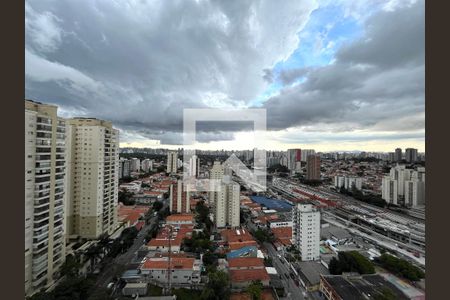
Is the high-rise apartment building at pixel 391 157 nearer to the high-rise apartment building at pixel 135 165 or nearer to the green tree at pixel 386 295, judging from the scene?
the green tree at pixel 386 295

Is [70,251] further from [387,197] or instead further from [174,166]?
[174,166]

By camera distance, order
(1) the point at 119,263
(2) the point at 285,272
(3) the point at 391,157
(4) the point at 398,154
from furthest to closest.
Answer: (3) the point at 391,157, (4) the point at 398,154, (1) the point at 119,263, (2) the point at 285,272

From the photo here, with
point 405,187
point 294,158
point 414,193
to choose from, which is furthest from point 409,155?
point 294,158

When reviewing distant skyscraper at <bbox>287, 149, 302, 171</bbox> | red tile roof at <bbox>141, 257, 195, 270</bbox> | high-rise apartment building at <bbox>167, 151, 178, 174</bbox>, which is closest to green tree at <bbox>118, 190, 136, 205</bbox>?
high-rise apartment building at <bbox>167, 151, 178, 174</bbox>

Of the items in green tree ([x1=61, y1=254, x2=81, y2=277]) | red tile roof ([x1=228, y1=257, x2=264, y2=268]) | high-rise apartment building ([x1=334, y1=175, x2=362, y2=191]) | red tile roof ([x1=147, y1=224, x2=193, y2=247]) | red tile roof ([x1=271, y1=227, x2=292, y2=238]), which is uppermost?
high-rise apartment building ([x1=334, y1=175, x2=362, y2=191])

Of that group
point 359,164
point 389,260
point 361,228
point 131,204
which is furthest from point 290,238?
point 359,164

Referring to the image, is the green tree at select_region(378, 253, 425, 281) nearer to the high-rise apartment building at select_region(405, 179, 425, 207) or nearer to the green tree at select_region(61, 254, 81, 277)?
the high-rise apartment building at select_region(405, 179, 425, 207)

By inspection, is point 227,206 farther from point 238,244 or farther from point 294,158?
point 294,158
